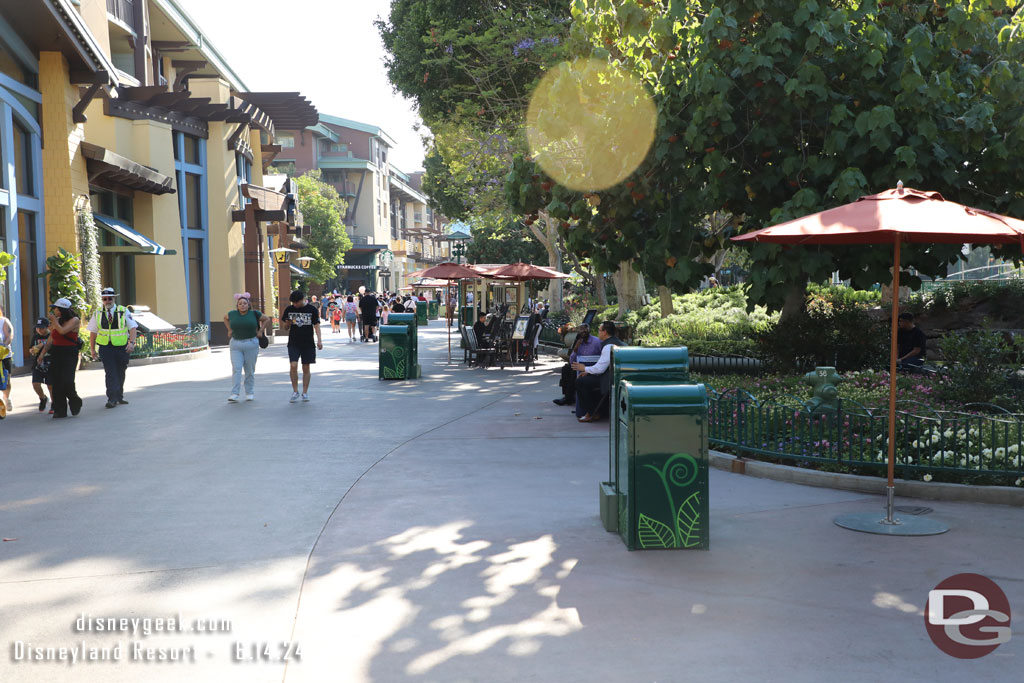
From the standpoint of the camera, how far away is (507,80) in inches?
885

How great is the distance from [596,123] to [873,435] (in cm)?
720

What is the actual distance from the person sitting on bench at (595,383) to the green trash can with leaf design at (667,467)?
5816mm

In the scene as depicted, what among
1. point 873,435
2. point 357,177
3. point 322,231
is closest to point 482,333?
point 873,435

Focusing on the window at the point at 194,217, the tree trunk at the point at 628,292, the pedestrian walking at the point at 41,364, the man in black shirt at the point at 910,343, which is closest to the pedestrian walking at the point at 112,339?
the pedestrian walking at the point at 41,364

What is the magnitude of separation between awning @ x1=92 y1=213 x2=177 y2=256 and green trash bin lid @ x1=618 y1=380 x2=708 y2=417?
2144cm

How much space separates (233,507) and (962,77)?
35.9 ft

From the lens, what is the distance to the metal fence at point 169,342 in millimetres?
22719

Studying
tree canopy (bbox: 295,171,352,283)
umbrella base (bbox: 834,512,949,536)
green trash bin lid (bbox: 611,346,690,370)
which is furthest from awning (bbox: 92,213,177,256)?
tree canopy (bbox: 295,171,352,283)

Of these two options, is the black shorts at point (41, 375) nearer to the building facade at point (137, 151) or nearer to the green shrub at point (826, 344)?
the building facade at point (137, 151)

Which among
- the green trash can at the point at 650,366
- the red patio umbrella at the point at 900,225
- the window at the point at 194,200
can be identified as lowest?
the green trash can at the point at 650,366

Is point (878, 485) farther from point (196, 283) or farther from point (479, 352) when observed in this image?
point (196, 283)

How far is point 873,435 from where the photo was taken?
8.41 metres

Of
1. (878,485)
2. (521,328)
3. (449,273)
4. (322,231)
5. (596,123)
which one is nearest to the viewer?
(878,485)

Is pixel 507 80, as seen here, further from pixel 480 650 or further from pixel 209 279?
pixel 480 650
